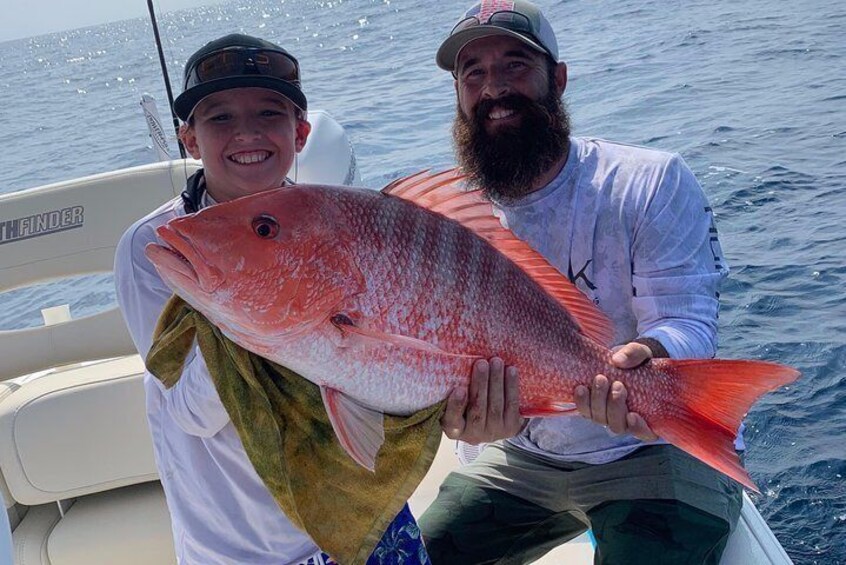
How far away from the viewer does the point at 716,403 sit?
1.61 m

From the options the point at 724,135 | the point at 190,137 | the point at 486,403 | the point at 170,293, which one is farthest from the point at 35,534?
the point at 724,135

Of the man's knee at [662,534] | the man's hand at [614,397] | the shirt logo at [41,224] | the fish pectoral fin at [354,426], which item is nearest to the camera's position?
the fish pectoral fin at [354,426]

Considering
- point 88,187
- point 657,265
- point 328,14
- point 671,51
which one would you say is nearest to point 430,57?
point 671,51

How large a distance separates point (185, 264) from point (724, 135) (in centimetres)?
751

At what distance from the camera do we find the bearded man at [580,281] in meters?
2.13

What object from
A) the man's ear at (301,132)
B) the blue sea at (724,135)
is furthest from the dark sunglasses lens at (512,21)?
the blue sea at (724,135)

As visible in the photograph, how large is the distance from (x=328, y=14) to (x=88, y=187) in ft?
89.5

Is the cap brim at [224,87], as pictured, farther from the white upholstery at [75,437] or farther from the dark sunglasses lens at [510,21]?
the white upholstery at [75,437]

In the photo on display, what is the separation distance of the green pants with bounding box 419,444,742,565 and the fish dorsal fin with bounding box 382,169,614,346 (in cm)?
69

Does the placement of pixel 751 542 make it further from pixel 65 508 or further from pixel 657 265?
pixel 65 508

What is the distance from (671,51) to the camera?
1200 centimetres

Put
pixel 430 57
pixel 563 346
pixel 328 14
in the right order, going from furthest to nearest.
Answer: pixel 328 14, pixel 430 57, pixel 563 346

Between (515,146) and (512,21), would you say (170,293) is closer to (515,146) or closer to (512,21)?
(515,146)

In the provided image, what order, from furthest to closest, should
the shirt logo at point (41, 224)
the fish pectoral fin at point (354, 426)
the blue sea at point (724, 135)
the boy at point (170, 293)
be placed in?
the blue sea at point (724, 135) < the shirt logo at point (41, 224) < the boy at point (170, 293) < the fish pectoral fin at point (354, 426)
